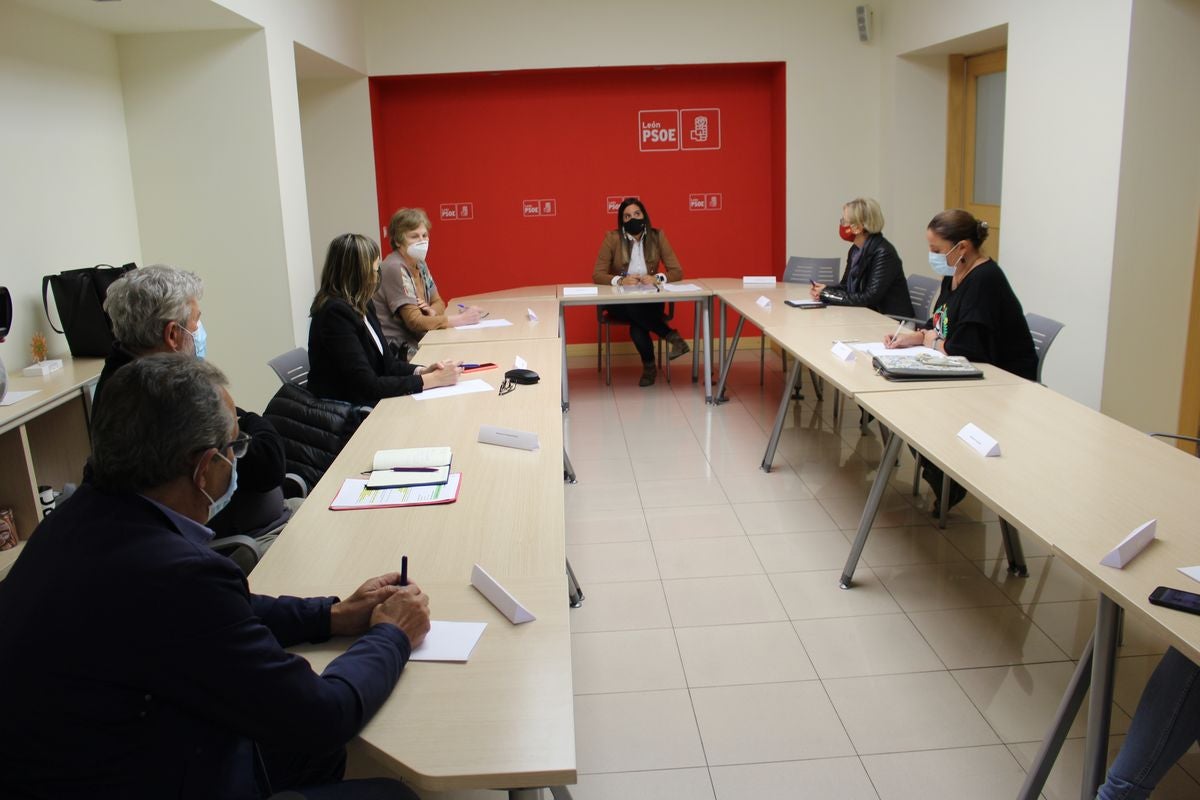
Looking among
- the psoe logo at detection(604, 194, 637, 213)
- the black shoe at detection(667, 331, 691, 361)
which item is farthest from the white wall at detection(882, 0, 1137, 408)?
the psoe logo at detection(604, 194, 637, 213)

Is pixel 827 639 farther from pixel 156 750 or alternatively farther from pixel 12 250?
pixel 12 250

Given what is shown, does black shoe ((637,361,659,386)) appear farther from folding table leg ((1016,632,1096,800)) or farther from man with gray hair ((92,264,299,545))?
folding table leg ((1016,632,1096,800))

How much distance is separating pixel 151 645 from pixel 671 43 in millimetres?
7104

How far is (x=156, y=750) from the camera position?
1.40m

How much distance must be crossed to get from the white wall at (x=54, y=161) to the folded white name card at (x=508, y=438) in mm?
2262

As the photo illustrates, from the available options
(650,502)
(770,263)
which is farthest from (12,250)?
(770,263)

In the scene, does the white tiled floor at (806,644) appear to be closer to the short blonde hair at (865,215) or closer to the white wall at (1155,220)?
the white wall at (1155,220)

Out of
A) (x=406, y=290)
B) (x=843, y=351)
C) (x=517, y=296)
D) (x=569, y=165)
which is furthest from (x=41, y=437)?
(x=569, y=165)

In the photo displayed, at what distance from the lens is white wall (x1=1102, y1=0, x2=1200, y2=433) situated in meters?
4.71

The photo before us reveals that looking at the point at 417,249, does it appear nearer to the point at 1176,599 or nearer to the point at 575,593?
the point at 575,593

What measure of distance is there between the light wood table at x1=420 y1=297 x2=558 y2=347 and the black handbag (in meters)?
1.39

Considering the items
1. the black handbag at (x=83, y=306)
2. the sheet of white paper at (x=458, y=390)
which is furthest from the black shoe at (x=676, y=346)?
the black handbag at (x=83, y=306)

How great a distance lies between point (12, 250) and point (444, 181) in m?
4.45

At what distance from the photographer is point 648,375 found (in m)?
7.29
